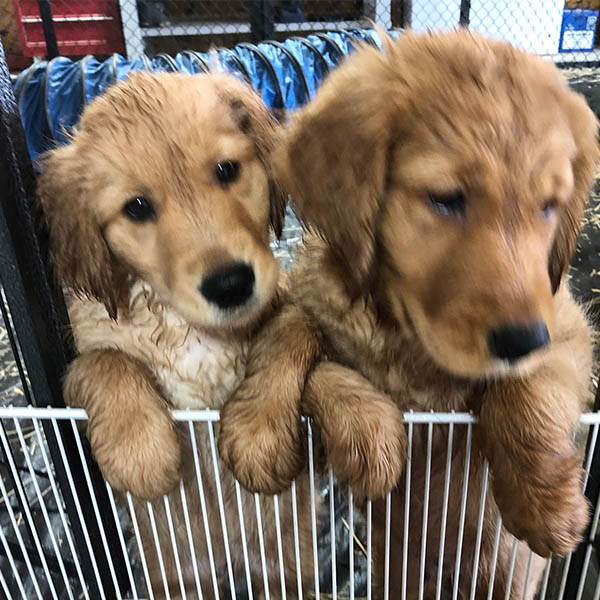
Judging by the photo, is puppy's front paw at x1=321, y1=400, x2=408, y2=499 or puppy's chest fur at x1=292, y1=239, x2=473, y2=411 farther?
puppy's chest fur at x1=292, y1=239, x2=473, y2=411

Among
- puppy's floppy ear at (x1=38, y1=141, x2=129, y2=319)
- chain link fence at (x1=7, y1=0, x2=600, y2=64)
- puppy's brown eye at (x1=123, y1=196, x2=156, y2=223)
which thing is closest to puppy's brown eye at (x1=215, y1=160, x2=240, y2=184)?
puppy's brown eye at (x1=123, y1=196, x2=156, y2=223)

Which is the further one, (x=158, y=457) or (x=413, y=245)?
(x=158, y=457)

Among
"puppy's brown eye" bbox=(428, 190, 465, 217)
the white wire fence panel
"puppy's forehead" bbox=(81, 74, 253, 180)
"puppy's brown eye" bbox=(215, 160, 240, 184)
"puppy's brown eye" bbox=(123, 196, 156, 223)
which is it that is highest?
"puppy's forehead" bbox=(81, 74, 253, 180)

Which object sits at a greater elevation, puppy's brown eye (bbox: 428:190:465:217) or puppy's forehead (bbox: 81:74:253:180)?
puppy's forehead (bbox: 81:74:253:180)

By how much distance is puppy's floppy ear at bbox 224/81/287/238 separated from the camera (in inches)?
46.1

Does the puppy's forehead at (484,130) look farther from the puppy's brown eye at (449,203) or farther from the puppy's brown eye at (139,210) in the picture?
the puppy's brown eye at (139,210)

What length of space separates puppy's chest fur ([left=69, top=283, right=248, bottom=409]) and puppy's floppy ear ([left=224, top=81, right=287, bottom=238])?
258 millimetres

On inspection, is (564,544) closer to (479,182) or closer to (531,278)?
(531,278)

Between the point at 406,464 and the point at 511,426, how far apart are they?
0.60ft

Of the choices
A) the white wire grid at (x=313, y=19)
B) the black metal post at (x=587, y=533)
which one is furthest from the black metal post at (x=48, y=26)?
the black metal post at (x=587, y=533)

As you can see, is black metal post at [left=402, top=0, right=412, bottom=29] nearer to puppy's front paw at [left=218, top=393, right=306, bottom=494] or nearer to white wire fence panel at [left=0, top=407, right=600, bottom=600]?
white wire fence panel at [left=0, top=407, right=600, bottom=600]

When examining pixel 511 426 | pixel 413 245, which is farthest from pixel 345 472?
pixel 413 245

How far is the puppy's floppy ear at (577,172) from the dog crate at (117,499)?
256 mm

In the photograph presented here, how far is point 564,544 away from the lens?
965 millimetres
